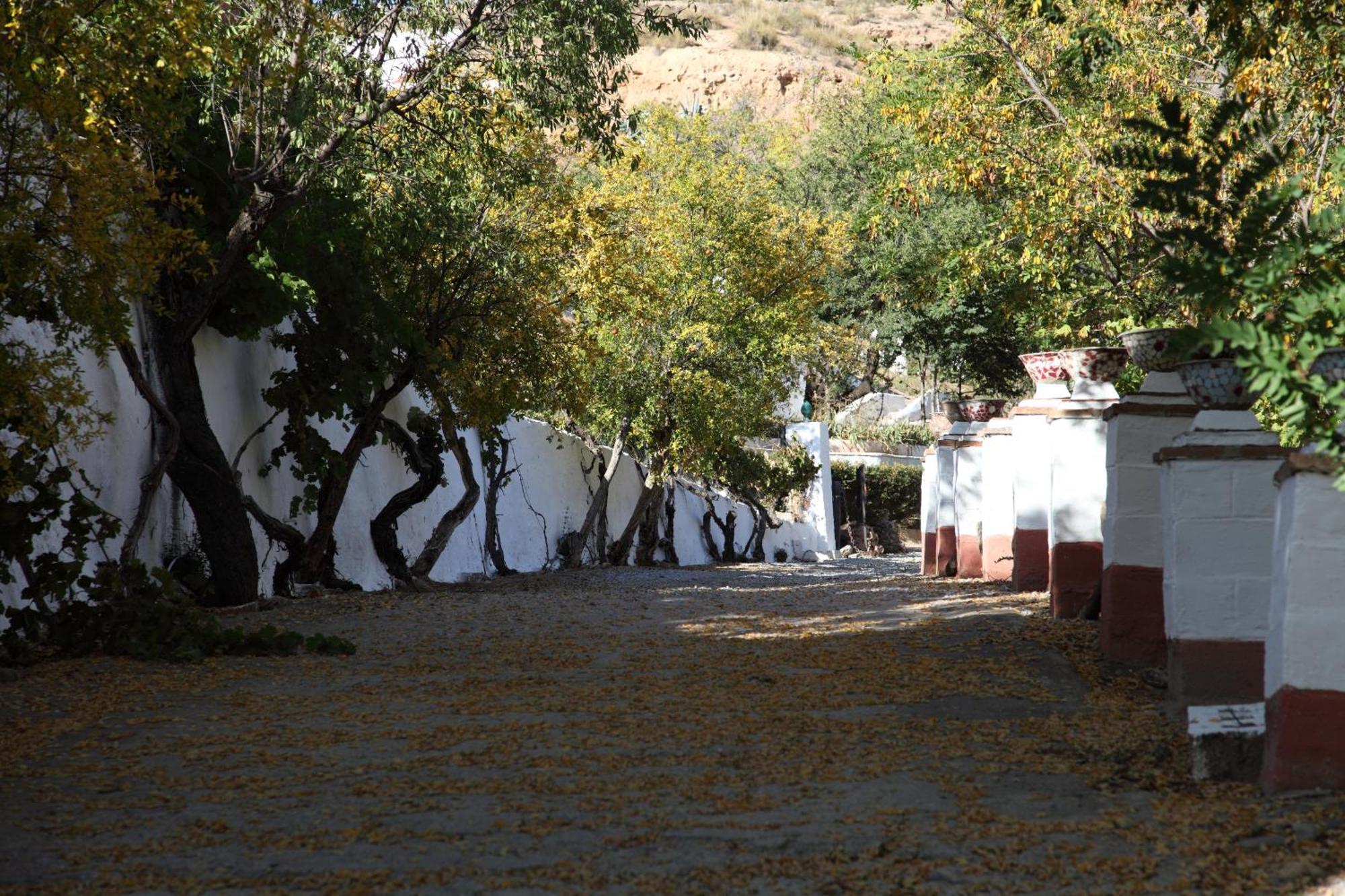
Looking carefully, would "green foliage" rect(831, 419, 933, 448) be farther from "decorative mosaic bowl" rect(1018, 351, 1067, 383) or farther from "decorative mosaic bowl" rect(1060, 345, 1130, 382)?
"decorative mosaic bowl" rect(1060, 345, 1130, 382)

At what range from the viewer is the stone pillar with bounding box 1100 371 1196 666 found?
6887mm

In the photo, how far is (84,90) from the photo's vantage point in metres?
6.29

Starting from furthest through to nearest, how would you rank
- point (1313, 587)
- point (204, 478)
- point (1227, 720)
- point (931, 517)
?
point (931, 517) → point (204, 478) → point (1227, 720) → point (1313, 587)

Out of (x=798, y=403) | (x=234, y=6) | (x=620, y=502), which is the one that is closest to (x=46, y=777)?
(x=234, y=6)

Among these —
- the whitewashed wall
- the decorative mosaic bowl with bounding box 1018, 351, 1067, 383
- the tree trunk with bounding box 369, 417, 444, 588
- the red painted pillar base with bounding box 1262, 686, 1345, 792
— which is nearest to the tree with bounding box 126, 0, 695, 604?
the whitewashed wall

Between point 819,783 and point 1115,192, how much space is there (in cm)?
831

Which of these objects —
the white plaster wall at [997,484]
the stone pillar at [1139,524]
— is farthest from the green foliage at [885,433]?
the stone pillar at [1139,524]

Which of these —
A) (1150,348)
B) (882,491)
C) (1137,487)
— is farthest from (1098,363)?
(882,491)

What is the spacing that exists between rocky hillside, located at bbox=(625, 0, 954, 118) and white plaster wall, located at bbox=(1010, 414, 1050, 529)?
6317cm

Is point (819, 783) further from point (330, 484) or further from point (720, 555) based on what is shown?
point (720, 555)

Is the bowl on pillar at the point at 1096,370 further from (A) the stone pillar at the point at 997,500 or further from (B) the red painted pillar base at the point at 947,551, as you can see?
(B) the red painted pillar base at the point at 947,551

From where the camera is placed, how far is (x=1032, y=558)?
434 inches

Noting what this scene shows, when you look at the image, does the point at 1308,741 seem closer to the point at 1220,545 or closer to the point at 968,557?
the point at 1220,545

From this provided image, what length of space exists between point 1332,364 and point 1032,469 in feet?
20.8
